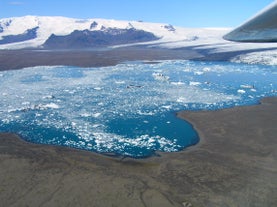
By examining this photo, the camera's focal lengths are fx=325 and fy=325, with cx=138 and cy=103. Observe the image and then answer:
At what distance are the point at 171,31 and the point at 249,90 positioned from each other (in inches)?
3428

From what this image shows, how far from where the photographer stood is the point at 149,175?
351 inches

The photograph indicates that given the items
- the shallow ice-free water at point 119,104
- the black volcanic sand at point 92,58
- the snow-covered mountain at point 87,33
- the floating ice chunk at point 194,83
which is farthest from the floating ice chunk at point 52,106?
the snow-covered mountain at point 87,33

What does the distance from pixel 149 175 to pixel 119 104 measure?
7.67 metres

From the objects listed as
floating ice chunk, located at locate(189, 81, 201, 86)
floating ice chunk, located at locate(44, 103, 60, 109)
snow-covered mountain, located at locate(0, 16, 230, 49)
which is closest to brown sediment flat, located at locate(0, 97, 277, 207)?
floating ice chunk, located at locate(44, 103, 60, 109)

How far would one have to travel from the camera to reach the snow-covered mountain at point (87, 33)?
79688 mm

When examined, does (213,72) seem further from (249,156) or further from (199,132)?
(249,156)

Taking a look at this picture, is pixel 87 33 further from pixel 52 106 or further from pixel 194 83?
pixel 52 106

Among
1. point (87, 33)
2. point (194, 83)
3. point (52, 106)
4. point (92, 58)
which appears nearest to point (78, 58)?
point (92, 58)

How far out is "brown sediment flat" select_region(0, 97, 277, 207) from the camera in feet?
25.3

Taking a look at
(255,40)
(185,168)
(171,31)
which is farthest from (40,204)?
(171,31)

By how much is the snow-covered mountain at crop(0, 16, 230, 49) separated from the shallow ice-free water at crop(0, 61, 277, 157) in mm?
49048

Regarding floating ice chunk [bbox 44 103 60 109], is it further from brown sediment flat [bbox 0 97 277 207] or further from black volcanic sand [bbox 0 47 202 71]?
black volcanic sand [bbox 0 47 202 71]

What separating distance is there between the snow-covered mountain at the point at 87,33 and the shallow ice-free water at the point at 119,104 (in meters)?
49.0

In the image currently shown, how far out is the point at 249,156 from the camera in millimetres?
9984
